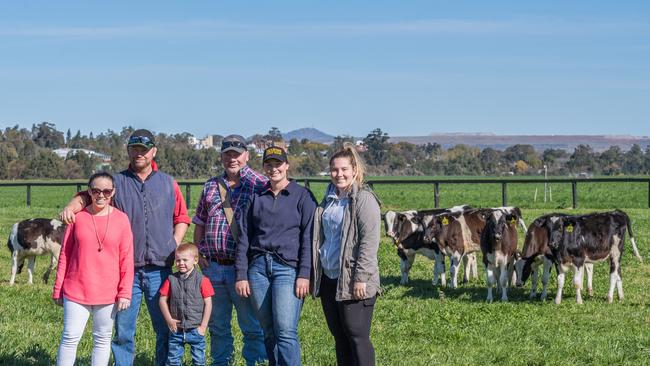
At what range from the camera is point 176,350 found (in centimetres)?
809

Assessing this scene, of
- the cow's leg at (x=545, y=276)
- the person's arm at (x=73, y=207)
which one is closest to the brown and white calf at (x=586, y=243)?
the cow's leg at (x=545, y=276)

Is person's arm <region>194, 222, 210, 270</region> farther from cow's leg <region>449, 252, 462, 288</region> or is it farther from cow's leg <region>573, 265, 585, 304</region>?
cow's leg <region>449, 252, 462, 288</region>

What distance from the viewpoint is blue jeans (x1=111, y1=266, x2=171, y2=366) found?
7875 mm

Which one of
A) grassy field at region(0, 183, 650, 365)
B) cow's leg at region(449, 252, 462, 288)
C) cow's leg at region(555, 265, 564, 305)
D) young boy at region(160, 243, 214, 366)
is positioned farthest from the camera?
cow's leg at region(449, 252, 462, 288)

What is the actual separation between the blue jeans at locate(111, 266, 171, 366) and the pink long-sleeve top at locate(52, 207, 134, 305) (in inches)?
12.2

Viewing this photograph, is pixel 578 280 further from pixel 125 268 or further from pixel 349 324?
pixel 125 268

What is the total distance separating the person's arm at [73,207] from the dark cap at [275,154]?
1.45 m

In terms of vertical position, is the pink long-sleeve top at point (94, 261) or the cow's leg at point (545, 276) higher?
the pink long-sleeve top at point (94, 261)

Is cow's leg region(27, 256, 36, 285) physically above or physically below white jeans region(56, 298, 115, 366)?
below

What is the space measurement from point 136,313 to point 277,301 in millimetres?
1218

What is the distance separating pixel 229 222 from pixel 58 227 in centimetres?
996

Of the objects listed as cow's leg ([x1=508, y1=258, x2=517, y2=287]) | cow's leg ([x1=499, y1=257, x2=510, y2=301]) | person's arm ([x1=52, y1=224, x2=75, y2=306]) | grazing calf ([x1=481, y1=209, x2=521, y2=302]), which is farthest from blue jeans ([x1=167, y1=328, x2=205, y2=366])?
cow's leg ([x1=508, y1=258, x2=517, y2=287])

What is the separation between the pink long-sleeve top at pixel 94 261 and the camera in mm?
7496

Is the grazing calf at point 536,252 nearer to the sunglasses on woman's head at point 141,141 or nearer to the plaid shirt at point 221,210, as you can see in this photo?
the plaid shirt at point 221,210
